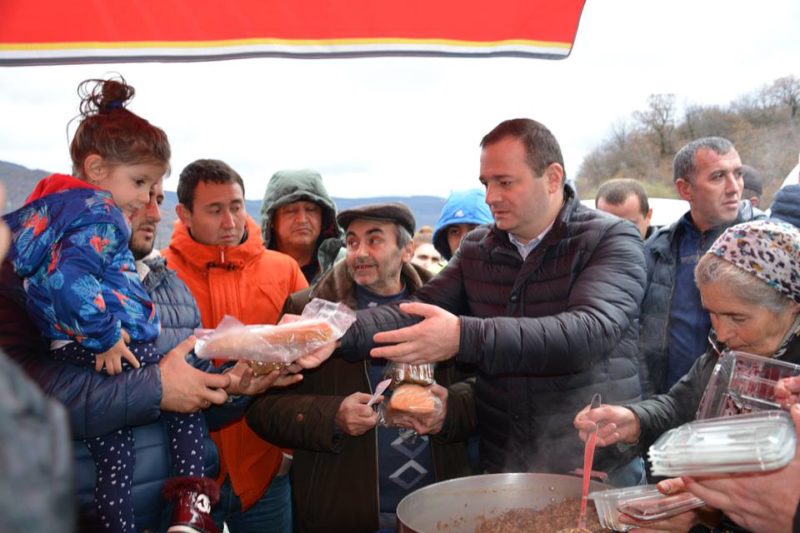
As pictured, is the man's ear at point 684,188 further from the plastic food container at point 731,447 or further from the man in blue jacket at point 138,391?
the plastic food container at point 731,447

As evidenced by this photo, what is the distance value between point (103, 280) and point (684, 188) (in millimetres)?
3612

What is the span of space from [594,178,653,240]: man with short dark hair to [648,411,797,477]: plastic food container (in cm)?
496

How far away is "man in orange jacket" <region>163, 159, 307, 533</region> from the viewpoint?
11.5 ft

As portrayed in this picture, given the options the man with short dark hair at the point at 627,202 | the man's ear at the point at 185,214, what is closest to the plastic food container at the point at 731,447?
the man's ear at the point at 185,214

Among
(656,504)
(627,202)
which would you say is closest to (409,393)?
(656,504)

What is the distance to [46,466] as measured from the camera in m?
0.57

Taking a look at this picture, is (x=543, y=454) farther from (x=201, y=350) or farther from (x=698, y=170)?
(x=698, y=170)

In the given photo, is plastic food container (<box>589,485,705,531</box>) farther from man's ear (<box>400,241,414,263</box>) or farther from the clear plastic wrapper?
man's ear (<box>400,241,414,263</box>)

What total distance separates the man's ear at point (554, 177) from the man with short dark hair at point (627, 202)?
324cm

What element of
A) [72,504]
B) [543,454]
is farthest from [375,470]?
[72,504]

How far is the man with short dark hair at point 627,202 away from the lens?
6316 millimetres

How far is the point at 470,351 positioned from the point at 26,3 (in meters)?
2.08

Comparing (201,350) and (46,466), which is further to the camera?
(201,350)

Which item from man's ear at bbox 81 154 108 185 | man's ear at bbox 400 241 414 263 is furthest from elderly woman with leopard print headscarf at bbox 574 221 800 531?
man's ear at bbox 81 154 108 185
